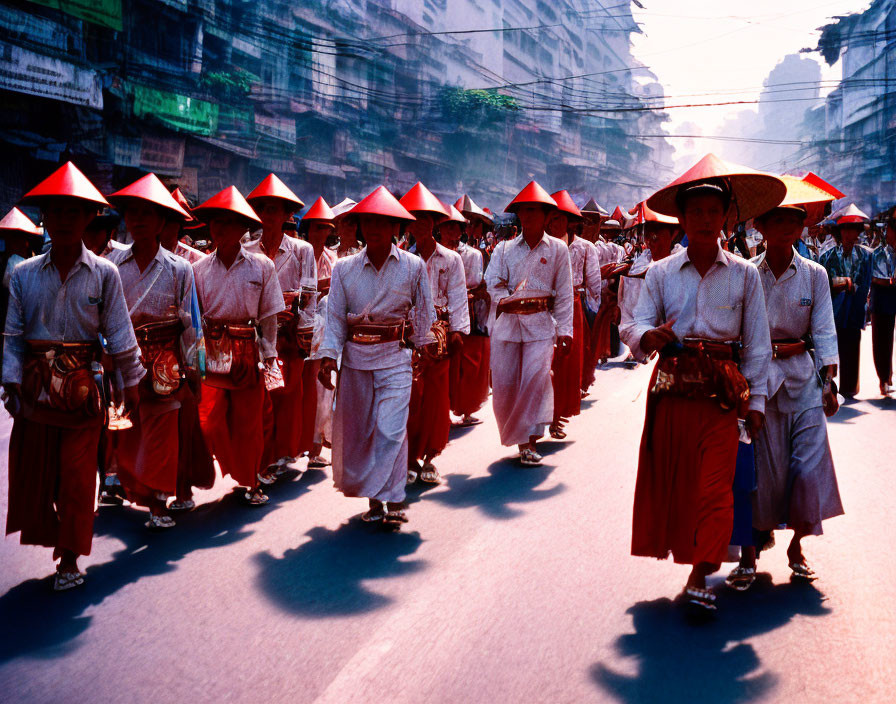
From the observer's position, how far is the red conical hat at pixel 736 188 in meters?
3.67

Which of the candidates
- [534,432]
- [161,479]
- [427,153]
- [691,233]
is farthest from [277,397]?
[427,153]

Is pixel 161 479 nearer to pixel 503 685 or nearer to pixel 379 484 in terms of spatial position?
pixel 379 484

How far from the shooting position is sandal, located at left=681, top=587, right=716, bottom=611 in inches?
145

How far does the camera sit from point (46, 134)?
21312 mm

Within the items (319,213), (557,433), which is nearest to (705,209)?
(557,433)

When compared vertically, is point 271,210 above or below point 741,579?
above

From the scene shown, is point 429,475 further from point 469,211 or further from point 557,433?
point 469,211

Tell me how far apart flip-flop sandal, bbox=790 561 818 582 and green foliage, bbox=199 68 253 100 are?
3148 centimetres

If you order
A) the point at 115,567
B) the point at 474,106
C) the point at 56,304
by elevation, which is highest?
the point at 474,106

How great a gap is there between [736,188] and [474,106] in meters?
55.0

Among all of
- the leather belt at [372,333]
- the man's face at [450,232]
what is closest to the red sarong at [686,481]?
the leather belt at [372,333]

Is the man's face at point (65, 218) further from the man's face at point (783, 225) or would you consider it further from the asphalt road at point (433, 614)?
the man's face at point (783, 225)

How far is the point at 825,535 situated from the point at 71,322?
4550 mm

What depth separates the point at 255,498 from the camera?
5.59m
